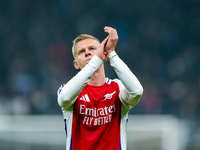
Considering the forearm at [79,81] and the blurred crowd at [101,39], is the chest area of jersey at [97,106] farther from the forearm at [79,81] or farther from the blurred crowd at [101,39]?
the blurred crowd at [101,39]

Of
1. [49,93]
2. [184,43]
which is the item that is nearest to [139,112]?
[49,93]

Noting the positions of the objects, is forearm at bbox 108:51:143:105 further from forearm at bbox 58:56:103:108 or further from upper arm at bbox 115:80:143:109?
forearm at bbox 58:56:103:108

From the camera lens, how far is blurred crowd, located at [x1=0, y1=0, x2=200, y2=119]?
1071 centimetres

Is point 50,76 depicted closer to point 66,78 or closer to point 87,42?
point 66,78

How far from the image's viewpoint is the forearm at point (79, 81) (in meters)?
2.64

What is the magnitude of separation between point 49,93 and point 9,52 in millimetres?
2822

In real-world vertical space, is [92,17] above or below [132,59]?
above

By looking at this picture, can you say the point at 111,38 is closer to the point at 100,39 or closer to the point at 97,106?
the point at 97,106

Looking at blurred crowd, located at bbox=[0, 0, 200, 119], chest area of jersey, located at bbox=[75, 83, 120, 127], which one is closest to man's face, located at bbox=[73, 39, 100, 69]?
chest area of jersey, located at bbox=[75, 83, 120, 127]

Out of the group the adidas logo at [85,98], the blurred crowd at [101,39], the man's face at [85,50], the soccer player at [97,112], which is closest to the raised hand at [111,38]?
the soccer player at [97,112]

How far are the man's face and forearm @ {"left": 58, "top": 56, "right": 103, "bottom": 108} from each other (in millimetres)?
256

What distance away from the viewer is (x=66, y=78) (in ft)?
38.6

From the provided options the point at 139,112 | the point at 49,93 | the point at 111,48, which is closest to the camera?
the point at 111,48

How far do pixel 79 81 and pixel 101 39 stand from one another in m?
10.3
